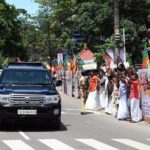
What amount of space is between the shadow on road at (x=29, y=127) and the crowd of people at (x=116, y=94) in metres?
2.74

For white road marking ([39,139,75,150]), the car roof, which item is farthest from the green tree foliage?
white road marking ([39,139,75,150])

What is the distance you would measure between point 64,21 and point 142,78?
45327 mm

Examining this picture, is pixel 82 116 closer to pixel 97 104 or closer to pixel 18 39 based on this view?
pixel 97 104

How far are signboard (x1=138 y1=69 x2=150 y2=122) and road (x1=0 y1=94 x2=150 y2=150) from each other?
720mm

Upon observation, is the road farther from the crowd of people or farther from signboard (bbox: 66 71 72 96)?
signboard (bbox: 66 71 72 96)

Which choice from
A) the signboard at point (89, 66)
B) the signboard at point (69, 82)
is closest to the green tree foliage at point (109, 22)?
the signboard at point (69, 82)

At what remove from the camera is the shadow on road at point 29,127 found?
1731cm

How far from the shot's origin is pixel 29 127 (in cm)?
1808

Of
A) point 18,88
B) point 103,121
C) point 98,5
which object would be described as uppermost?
point 98,5

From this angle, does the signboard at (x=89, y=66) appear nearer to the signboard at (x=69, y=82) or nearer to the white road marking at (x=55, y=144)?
the signboard at (x=69, y=82)

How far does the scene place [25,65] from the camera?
1920 cm

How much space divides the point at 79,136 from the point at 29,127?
2.76m

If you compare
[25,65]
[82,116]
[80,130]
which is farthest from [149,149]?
[82,116]

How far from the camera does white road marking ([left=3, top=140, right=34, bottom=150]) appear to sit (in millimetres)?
13209
